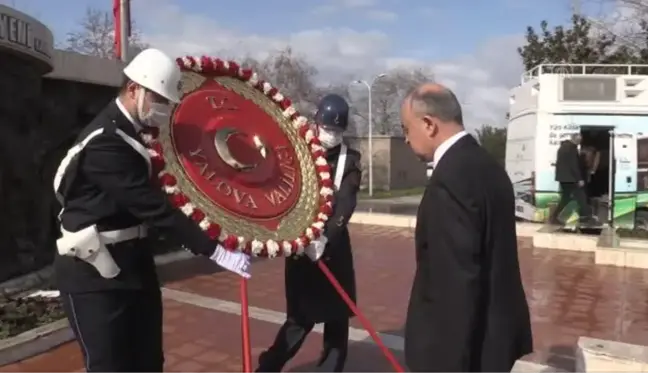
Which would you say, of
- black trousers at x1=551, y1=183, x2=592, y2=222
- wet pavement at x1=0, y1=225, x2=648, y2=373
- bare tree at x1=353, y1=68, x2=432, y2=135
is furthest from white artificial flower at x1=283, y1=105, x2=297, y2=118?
bare tree at x1=353, y1=68, x2=432, y2=135

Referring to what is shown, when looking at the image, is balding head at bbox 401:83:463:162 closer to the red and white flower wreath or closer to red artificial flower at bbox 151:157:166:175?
the red and white flower wreath

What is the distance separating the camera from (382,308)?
701 cm

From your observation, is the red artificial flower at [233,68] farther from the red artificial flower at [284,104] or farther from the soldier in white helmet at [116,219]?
the soldier in white helmet at [116,219]

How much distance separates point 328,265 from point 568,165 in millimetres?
8891

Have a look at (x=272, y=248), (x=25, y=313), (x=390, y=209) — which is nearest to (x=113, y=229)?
(x=272, y=248)

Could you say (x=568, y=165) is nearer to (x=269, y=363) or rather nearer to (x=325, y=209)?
(x=269, y=363)

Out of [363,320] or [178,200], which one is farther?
[363,320]

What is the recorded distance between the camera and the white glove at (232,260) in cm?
294

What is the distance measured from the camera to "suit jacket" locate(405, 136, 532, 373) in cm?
241

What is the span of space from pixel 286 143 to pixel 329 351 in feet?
4.75

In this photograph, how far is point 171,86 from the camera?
2.93 meters

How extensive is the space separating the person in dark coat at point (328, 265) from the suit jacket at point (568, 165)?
8693 millimetres

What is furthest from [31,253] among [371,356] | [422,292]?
[422,292]

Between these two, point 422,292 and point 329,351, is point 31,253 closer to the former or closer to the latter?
point 329,351
